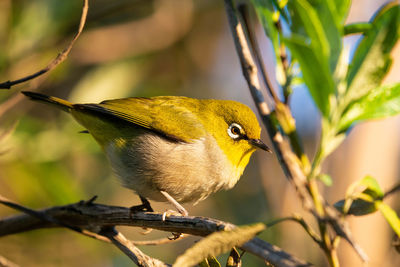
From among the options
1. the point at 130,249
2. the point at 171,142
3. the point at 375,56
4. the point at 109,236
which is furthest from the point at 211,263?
the point at 171,142

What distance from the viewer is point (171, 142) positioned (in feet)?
12.3

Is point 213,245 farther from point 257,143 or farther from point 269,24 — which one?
point 257,143

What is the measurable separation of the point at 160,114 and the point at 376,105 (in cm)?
253

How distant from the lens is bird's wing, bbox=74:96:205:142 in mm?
3794

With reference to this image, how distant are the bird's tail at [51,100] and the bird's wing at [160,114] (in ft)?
0.31

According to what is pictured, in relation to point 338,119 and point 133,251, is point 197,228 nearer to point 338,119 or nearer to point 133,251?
point 133,251

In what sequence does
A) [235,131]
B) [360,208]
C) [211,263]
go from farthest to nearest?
[235,131]
[211,263]
[360,208]

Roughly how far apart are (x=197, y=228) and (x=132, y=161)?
5.54 ft

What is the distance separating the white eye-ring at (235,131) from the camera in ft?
12.9

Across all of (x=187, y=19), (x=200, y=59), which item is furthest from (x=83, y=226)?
(x=200, y=59)

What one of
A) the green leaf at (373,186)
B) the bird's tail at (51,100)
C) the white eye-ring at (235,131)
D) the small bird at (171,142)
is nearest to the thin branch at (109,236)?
the small bird at (171,142)

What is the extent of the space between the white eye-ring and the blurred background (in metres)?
1.07

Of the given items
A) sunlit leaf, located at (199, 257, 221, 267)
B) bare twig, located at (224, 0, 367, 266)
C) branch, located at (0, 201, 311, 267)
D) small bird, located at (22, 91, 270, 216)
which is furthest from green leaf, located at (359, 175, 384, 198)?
small bird, located at (22, 91, 270, 216)

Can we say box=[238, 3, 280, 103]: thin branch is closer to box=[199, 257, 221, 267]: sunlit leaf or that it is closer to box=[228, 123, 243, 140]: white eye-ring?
box=[199, 257, 221, 267]: sunlit leaf
